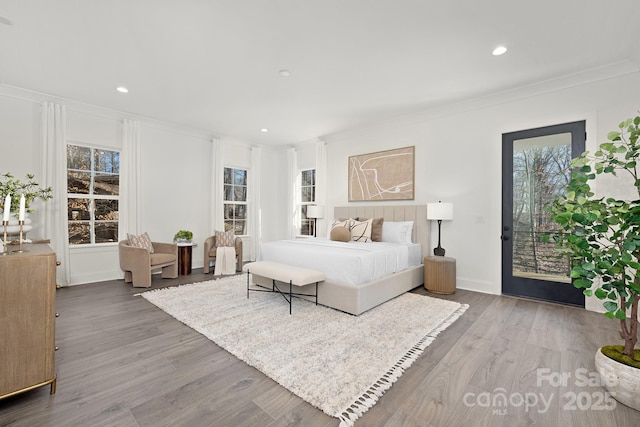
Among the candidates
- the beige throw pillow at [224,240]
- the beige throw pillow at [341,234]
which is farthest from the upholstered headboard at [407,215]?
the beige throw pillow at [224,240]

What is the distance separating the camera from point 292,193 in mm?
6922

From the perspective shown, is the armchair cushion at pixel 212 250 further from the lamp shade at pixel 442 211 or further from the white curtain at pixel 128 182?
the lamp shade at pixel 442 211

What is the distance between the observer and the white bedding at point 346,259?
10.5ft

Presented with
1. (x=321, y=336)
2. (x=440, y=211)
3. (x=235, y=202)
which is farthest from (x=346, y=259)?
(x=235, y=202)

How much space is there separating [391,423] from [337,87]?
367 centimetres

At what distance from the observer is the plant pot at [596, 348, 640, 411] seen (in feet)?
5.47

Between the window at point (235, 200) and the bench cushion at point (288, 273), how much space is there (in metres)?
3.22

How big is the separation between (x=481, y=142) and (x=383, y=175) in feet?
5.42

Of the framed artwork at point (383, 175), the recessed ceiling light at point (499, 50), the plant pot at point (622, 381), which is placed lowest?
the plant pot at point (622, 381)

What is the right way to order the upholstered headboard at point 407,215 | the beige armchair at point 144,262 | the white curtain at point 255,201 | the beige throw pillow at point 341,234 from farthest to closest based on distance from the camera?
the white curtain at point 255,201 → the upholstered headboard at point 407,215 → the beige throw pillow at point 341,234 → the beige armchair at point 144,262

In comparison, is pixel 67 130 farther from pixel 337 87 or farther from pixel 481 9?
pixel 481 9

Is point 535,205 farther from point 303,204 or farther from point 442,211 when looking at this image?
point 303,204

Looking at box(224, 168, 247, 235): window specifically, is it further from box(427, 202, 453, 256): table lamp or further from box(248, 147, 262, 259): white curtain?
box(427, 202, 453, 256): table lamp

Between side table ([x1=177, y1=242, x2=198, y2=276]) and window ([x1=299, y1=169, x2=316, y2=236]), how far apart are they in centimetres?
261
